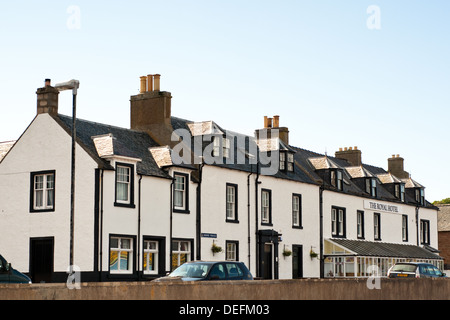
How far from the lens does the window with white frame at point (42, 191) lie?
101 ft

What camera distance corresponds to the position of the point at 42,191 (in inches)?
1220

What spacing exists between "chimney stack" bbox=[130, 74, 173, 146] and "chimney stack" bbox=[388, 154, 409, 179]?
98.4ft

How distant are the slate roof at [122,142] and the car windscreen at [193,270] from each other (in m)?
10.3

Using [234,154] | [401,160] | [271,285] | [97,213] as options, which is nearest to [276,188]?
[234,154]

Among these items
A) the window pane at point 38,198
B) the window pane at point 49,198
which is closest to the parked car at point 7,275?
the window pane at point 49,198

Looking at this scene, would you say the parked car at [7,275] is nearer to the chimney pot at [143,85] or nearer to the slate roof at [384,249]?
the chimney pot at [143,85]

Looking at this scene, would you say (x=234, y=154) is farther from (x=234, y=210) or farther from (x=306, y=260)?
(x=306, y=260)

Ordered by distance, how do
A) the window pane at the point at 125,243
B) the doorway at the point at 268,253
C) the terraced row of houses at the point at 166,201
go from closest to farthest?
1. the terraced row of houses at the point at 166,201
2. the window pane at the point at 125,243
3. the doorway at the point at 268,253


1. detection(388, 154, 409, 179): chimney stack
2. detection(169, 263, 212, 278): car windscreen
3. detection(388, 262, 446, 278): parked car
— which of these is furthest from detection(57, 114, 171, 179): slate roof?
detection(388, 154, 409, 179): chimney stack

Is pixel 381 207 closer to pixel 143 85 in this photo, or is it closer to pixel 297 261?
pixel 297 261

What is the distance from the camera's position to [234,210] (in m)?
36.3

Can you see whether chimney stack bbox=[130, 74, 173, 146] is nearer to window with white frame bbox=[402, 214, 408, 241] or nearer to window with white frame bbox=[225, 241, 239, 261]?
window with white frame bbox=[225, 241, 239, 261]

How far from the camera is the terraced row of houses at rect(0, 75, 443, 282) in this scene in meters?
29.8
